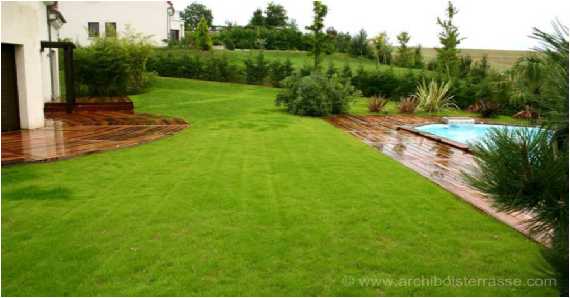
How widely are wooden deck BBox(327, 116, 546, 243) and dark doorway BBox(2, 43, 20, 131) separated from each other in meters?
7.09

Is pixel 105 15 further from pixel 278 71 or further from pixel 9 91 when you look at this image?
pixel 9 91

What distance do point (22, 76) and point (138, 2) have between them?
81.7 feet

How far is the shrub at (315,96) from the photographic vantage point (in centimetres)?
1427

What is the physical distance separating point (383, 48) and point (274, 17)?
15.2 metres

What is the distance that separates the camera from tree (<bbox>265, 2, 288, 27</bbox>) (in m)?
44.8

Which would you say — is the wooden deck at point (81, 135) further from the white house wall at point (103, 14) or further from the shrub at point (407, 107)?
the white house wall at point (103, 14)

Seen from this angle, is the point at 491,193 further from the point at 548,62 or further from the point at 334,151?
the point at 334,151

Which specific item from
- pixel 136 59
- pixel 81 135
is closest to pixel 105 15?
pixel 136 59

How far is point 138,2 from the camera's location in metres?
32.6

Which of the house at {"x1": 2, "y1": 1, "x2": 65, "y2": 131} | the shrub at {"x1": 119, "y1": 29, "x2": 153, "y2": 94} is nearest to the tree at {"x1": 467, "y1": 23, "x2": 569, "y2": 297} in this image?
the house at {"x1": 2, "y1": 1, "x2": 65, "y2": 131}

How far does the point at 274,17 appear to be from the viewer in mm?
44844

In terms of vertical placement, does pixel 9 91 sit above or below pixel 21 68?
below

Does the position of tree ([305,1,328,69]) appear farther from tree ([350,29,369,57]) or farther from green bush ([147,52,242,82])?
tree ([350,29,369,57])

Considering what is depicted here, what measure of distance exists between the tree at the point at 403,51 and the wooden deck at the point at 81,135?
71.4 feet
